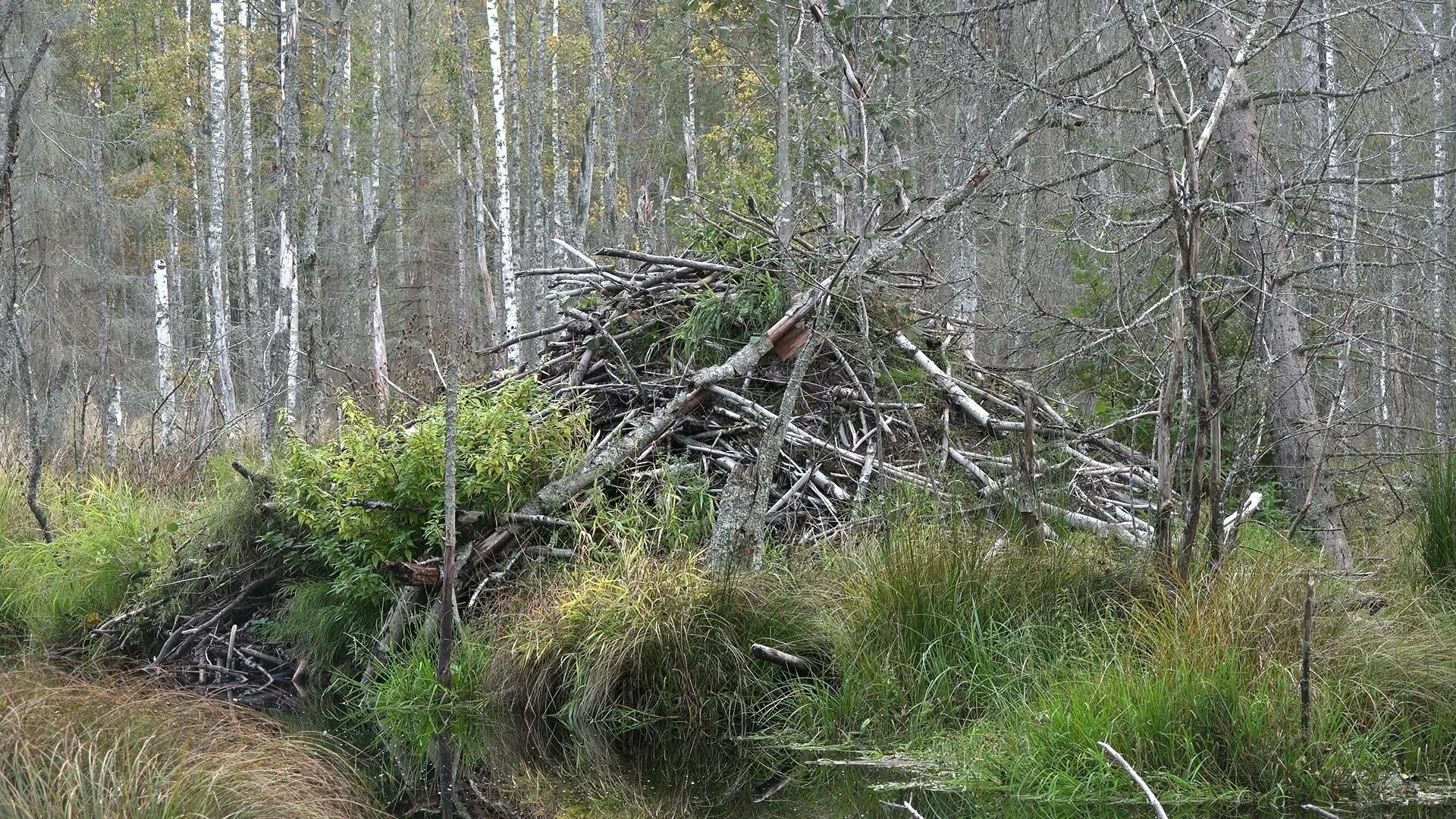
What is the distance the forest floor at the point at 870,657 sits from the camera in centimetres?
506

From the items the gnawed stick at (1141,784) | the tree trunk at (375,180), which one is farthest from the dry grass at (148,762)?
the tree trunk at (375,180)

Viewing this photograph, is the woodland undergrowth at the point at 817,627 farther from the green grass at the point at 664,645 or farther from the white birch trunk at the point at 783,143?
the white birch trunk at the point at 783,143

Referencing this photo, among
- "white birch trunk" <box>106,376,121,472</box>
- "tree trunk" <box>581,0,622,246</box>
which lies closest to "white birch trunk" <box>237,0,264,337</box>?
"tree trunk" <box>581,0,622,246</box>

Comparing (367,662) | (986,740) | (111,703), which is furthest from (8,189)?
(986,740)

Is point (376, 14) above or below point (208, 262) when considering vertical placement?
above

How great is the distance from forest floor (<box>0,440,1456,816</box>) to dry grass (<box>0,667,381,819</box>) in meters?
0.03

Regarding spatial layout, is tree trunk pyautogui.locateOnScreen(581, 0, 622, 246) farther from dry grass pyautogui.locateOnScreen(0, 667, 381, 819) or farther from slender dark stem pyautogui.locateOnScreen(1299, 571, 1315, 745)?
slender dark stem pyautogui.locateOnScreen(1299, 571, 1315, 745)

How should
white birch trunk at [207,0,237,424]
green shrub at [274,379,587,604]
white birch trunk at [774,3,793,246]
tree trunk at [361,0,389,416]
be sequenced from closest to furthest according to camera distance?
white birch trunk at [774,3,793,246] → green shrub at [274,379,587,604] → white birch trunk at [207,0,237,424] → tree trunk at [361,0,389,416]

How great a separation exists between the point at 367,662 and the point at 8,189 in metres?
4.28

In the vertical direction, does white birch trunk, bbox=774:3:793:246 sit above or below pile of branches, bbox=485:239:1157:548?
above

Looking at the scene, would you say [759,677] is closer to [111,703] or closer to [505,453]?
[505,453]

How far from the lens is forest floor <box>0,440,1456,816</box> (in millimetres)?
5062

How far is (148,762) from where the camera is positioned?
171 inches

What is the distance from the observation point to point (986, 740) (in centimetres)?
562
